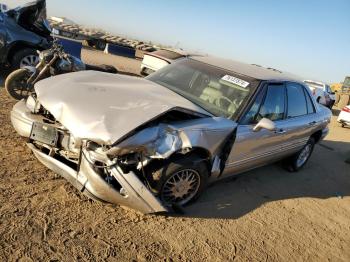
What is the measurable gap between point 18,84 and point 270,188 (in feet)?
16.3

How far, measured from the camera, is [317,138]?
23.2 ft

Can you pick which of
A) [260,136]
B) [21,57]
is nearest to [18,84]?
[21,57]

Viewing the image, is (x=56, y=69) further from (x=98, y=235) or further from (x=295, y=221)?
(x=295, y=221)

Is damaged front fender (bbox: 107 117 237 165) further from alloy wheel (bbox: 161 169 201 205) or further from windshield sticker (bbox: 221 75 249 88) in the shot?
windshield sticker (bbox: 221 75 249 88)

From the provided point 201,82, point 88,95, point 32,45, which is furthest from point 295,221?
point 32,45

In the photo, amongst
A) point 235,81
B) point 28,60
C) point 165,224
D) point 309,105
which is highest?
point 235,81

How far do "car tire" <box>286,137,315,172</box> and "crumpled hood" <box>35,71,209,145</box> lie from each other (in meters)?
3.09

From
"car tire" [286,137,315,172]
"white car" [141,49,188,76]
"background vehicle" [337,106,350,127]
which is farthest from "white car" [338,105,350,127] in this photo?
"car tire" [286,137,315,172]

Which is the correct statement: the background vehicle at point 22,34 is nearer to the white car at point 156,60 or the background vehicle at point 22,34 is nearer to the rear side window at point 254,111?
the white car at point 156,60

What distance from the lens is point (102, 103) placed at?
3916mm

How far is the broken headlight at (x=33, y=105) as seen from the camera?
4484 mm

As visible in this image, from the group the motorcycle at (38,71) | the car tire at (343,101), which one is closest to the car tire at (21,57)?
the motorcycle at (38,71)

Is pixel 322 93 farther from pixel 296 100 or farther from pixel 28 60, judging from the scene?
pixel 28 60

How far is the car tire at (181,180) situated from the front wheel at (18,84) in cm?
407
